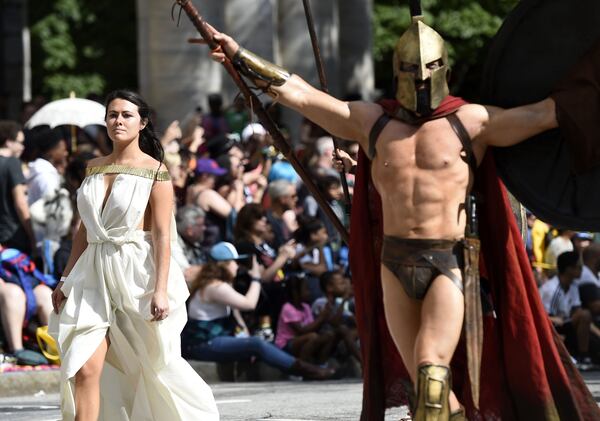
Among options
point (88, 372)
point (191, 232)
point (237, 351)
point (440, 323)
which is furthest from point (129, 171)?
point (191, 232)

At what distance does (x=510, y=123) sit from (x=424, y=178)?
1.59 ft

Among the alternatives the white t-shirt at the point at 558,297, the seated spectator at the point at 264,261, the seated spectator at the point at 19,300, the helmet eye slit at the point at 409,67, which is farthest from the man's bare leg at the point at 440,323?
the white t-shirt at the point at 558,297

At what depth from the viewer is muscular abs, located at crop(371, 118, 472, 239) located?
8484mm

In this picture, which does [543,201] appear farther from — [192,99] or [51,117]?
[192,99]

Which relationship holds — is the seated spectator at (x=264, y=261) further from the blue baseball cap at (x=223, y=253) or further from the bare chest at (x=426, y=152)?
the bare chest at (x=426, y=152)

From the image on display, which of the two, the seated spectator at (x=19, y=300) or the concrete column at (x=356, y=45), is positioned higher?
the concrete column at (x=356, y=45)

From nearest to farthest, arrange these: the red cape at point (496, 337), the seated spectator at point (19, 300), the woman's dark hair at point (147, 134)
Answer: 1. the red cape at point (496, 337)
2. the woman's dark hair at point (147, 134)
3. the seated spectator at point (19, 300)

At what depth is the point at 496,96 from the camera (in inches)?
348

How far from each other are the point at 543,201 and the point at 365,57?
24.4 meters

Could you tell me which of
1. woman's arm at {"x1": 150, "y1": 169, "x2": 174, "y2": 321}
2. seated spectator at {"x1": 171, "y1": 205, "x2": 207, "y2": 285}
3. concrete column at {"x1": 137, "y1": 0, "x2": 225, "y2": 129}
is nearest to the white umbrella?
seated spectator at {"x1": 171, "y1": 205, "x2": 207, "y2": 285}

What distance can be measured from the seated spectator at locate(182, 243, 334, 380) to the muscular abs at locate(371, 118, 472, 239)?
6.23m

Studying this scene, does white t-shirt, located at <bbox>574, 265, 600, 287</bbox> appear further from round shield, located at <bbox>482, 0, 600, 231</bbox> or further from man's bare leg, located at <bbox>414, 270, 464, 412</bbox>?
man's bare leg, located at <bbox>414, 270, 464, 412</bbox>

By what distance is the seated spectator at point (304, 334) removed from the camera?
15.1m

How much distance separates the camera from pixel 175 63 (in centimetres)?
2447
